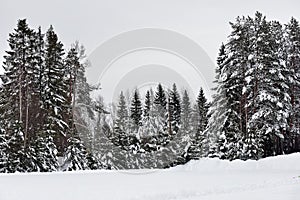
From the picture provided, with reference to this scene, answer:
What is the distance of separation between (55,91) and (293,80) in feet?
65.3

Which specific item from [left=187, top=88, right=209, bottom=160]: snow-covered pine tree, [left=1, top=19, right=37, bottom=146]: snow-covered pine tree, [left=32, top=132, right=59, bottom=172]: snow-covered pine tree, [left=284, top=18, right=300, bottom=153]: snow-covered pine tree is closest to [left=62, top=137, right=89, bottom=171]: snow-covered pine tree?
[left=32, top=132, right=59, bottom=172]: snow-covered pine tree

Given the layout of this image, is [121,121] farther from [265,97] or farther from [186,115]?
[265,97]

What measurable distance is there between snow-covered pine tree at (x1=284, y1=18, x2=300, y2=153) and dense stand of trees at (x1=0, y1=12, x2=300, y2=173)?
8 centimetres

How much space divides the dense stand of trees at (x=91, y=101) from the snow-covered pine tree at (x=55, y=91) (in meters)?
0.08

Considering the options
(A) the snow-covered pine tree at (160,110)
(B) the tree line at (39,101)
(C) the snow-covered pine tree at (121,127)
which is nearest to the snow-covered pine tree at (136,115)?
(C) the snow-covered pine tree at (121,127)

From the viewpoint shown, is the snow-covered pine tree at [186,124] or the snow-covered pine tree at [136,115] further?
the snow-covered pine tree at [136,115]

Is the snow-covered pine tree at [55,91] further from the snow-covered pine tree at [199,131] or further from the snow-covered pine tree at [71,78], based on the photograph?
Answer: the snow-covered pine tree at [199,131]

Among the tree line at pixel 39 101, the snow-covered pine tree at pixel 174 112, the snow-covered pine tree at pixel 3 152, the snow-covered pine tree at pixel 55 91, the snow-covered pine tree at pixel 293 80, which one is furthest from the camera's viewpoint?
the snow-covered pine tree at pixel 174 112

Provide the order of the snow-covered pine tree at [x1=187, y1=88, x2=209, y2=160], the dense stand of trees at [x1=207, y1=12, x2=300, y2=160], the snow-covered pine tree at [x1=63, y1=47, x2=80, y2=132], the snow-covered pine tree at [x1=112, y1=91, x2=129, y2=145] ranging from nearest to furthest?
the dense stand of trees at [x1=207, y1=12, x2=300, y2=160] < the snow-covered pine tree at [x1=63, y1=47, x2=80, y2=132] < the snow-covered pine tree at [x1=187, y1=88, x2=209, y2=160] < the snow-covered pine tree at [x1=112, y1=91, x2=129, y2=145]

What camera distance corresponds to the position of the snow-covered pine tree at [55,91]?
1085 inches

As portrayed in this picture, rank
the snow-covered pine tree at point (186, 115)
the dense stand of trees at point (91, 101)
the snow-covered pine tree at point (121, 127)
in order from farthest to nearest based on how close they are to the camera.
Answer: the snow-covered pine tree at point (186, 115), the snow-covered pine tree at point (121, 127), the dense stand of trees at point (91, 101)

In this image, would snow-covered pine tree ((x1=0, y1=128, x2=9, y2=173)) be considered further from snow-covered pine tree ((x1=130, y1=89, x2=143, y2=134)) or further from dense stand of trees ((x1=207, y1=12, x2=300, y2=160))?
snow-covered pine tree ((x1=130, y1=89, x2=143, y2=134))

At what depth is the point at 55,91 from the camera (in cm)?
2900

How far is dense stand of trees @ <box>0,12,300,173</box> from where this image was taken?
79.4ft
